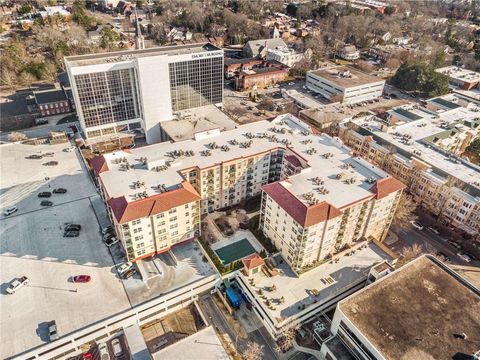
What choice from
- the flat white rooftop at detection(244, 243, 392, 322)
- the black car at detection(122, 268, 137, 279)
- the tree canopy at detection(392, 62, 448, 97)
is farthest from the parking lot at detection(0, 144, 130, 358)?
the tree canopy at detection(392, 62, 448, 97)

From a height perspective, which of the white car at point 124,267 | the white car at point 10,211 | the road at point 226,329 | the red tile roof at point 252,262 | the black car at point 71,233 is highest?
the red tile roof at point 252,262

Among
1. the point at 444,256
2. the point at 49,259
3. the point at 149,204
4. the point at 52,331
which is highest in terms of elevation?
the point at 149,204

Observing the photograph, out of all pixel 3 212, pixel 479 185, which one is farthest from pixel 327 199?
pixel 3 212

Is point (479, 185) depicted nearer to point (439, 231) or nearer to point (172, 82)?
point (439, 231)

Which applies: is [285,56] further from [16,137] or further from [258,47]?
[16,137]

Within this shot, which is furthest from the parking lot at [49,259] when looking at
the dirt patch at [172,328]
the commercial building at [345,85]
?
the commercial building at [345,85]

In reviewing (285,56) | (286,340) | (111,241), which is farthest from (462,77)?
(111,241)

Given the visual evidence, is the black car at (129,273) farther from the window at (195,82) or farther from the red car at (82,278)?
the window at (195,82)
